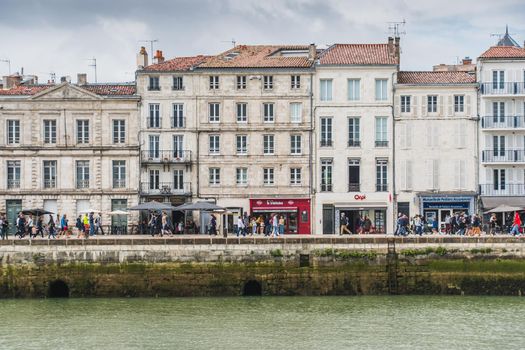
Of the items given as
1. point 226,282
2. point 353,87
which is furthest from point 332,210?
point 226,282

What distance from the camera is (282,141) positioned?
7006 cm

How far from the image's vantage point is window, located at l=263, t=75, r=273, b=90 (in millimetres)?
69938

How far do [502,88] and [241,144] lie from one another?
14122mm

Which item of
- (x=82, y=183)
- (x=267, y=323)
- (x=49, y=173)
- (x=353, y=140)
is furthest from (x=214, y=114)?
(x=267, y=323)

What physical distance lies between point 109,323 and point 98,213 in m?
21.7

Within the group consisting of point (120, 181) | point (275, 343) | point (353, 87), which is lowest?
point (275, 343)

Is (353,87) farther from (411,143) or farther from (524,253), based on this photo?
(524,253)

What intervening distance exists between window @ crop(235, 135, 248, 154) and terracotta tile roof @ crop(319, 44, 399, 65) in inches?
225

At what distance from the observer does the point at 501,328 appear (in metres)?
44.6

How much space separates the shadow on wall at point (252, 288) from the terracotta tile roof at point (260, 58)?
763 inches

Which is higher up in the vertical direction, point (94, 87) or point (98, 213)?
point (94, 87)

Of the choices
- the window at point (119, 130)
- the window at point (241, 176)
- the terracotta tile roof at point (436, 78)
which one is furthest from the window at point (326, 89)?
the window at point (119, 130)

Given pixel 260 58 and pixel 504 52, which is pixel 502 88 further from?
pixel 260 58

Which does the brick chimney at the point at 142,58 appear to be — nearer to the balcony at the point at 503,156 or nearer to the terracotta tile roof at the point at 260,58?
the terracotta tile roof at the point at 260,58
